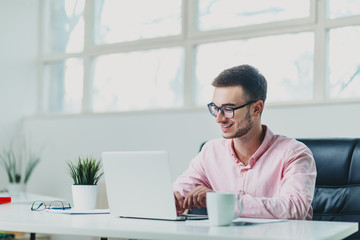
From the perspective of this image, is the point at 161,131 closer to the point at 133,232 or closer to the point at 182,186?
the point at 182,186

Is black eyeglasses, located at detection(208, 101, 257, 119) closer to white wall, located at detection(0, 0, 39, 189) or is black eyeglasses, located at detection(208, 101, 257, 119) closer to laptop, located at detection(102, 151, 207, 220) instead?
laptop, located at detection(102, 151, 207, 220)

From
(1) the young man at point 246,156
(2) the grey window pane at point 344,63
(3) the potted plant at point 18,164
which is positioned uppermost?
(2) the grey window pane at point 344,63

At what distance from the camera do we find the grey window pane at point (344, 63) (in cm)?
345

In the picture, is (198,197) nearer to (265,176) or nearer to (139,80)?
(265,176)

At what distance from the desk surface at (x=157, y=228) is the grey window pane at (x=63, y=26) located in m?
3.25

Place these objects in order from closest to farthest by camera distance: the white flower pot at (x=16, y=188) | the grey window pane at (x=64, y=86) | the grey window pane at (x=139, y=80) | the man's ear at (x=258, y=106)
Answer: the man's ear at (x=258, y=106), the grey window pane at (x=139, y=80), the white flower pot at (x=16, y=188), the grey window pane at (x=64, y=86)

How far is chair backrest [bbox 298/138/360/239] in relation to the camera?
2.49 m

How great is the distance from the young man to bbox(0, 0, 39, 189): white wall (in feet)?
9.50

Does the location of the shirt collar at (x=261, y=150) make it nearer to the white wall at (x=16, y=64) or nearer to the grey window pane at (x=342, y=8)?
the grey window pane at (x=342, y=8)

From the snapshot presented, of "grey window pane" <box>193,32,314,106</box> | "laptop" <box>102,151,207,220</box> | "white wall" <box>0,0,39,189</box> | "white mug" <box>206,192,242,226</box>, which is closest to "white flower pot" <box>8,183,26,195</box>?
"white wall" <box>0,0,39,189</box>

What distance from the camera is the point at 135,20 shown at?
180 inches

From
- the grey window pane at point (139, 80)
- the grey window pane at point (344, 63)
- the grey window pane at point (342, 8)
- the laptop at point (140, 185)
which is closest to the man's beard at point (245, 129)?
the laptop at point (140, 185)

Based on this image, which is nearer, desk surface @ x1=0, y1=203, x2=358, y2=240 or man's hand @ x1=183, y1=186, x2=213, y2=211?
desk surface @ x1=0, y1=203, x2=358, y2=240

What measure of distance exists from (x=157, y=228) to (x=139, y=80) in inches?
118
